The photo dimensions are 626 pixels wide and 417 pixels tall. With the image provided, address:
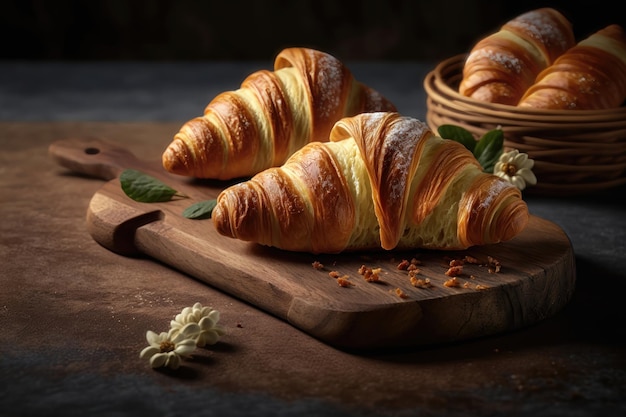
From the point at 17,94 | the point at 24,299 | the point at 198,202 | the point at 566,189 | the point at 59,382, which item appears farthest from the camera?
the point at 17,94

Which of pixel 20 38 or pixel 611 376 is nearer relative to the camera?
pixel 611 376

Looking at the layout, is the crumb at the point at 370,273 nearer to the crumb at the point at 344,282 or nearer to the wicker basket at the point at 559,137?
the crumb at the point at 344,282

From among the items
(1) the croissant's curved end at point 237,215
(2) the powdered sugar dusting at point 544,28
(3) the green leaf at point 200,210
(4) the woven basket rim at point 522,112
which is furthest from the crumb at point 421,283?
(2) the powdered sugar dusting at point 544,28

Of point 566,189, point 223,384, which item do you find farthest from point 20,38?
point 223,384

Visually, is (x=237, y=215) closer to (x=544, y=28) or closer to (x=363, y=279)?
(x=363, y=279)

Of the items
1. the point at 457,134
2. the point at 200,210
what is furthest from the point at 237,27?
the point at 200,210

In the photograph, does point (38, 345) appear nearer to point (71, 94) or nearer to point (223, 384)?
point (223, 384)
